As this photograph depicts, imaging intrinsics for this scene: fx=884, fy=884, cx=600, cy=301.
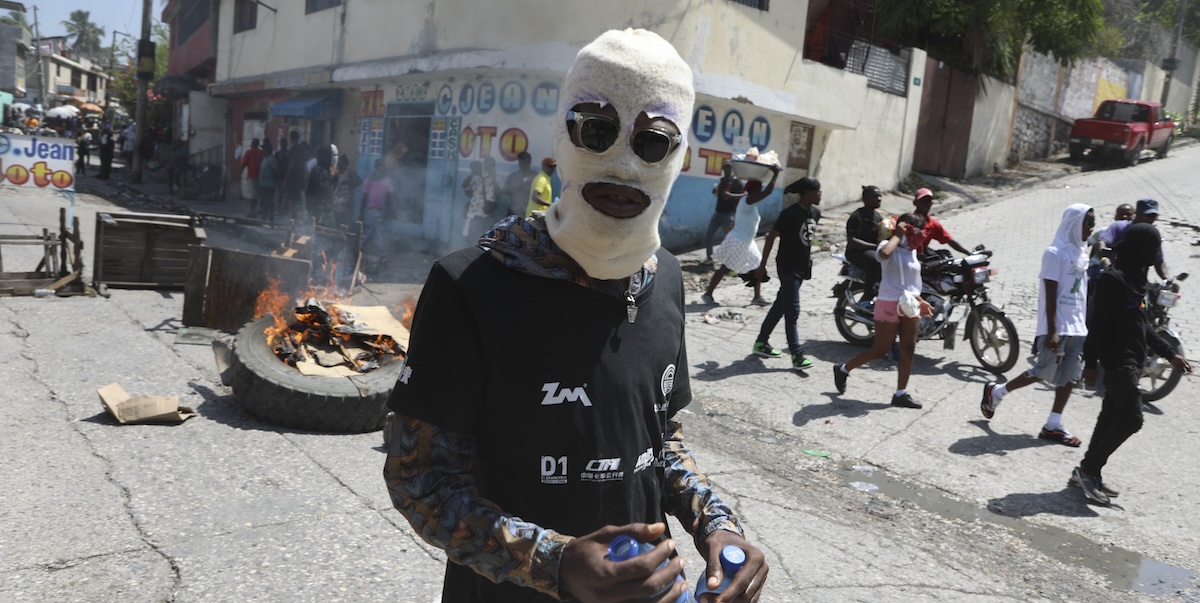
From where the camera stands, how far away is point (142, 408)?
564 centimetres

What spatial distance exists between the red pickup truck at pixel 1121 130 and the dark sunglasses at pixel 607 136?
26664 millimetres

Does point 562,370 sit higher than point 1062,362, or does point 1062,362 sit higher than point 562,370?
point 562,370

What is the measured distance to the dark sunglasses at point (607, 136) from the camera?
1.71 m

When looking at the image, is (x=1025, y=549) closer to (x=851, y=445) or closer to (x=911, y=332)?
(x=851, y=445)

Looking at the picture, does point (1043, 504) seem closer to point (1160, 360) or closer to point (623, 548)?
point (1160, 360)

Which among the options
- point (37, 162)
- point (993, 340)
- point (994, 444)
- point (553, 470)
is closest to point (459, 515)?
point (553, 470)

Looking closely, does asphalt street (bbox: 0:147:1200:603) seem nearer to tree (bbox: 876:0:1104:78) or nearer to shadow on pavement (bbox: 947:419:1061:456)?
shadow on pavement (bbox: 947:419:1061:456)

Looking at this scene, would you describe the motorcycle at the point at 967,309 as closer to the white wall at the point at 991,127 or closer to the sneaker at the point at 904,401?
the sneaker at the point at 904,401

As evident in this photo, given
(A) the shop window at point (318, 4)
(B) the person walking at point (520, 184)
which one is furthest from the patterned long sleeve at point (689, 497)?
(A) the shop window at point (318, 4)

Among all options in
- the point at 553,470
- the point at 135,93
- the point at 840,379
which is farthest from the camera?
the point at 135,93

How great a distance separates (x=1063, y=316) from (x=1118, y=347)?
1242 millimetres

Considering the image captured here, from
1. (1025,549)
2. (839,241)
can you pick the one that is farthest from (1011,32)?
(1025,549)

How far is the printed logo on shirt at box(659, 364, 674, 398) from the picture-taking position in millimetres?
1831

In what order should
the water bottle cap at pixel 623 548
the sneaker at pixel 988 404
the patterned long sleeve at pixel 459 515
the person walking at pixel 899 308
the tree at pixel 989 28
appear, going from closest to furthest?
the water bottle cap at pixel 623 548 < the patterned long sleeve at pixel 459 515 < the sneaker at pixel 988 404 < the person walking at pixel 899 308 < the tree at pixel 989 28
